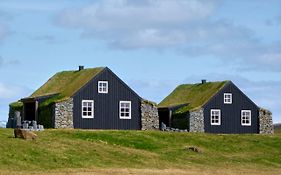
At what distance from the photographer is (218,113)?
74938mm

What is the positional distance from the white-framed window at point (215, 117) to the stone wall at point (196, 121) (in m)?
1.35

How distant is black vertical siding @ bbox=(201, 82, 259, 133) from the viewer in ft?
244

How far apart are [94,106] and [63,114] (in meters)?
3.26

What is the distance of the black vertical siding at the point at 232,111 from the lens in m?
74.3

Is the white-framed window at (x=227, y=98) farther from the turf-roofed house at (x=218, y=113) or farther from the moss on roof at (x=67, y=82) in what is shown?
the moss on roof at (x=67, y=82)

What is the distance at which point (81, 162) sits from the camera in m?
43.9

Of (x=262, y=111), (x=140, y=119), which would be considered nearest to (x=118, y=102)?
(x=140, y=119)

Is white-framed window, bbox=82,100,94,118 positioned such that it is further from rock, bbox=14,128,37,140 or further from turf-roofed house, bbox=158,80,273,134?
rock, bbox=14,128,37,140

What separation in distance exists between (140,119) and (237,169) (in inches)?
887

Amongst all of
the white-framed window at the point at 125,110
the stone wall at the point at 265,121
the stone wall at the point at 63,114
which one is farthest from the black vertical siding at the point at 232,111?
the stone wall at the point at 63,114

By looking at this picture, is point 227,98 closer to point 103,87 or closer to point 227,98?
point 227,98

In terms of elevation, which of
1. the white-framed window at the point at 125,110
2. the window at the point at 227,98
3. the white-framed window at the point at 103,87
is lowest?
the white-framed window at the point at 125,110

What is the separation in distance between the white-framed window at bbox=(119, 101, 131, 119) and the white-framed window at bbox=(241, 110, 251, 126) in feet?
46.8

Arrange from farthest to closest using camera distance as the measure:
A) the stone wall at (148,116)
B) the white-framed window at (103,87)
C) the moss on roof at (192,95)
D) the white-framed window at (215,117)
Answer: the moss on roof at (192,95) < the white-framed window at (215,117) < the stone wall at (148,116) < the white-framed window at (103,87)
